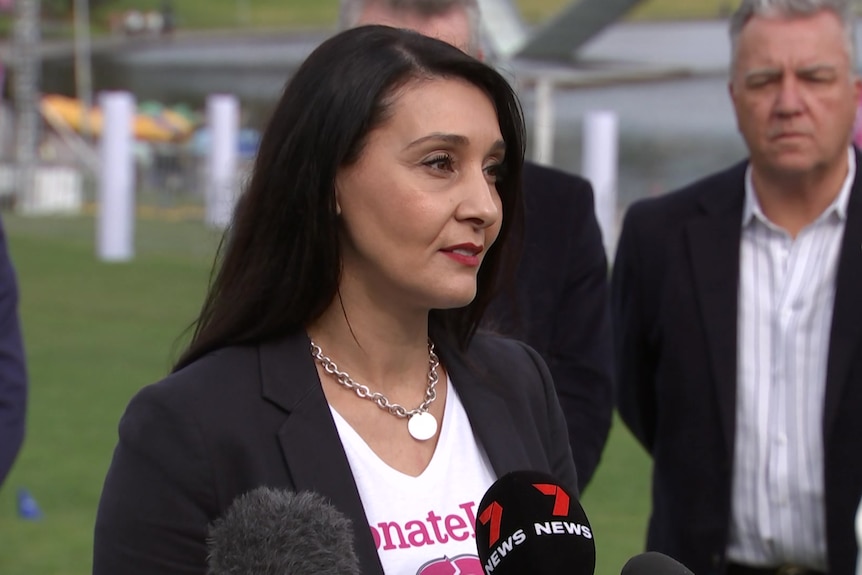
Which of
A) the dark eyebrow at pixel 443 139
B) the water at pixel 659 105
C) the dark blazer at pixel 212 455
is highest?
the water at pixel 659 105

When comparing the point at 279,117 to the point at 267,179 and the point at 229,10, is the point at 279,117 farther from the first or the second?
the point at 229,10

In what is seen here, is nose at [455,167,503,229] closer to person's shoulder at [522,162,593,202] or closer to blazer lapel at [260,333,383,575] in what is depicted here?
blazer lapel at [260,333,383,575]

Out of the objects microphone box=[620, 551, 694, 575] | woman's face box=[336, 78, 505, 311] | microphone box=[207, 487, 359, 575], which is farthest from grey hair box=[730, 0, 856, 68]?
microphone box=[207, 487, 359, 575]

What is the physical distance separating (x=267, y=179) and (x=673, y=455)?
1.81 m

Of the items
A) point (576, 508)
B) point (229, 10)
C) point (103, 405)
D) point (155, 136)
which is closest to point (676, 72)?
point (155, 136)

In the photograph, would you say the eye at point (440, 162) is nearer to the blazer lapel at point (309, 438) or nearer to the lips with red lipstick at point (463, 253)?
the lips with red lipstick at point (463, 253)

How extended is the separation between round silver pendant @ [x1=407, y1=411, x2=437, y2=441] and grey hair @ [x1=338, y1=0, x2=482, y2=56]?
3.72 ft

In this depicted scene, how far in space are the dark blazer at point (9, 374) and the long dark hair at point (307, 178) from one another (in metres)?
1.43

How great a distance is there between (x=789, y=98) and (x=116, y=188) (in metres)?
16.1

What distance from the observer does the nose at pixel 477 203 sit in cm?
220

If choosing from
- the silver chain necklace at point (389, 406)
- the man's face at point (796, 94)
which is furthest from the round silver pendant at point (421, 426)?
the man's face at point (796, 94)

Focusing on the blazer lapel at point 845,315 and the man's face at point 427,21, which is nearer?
the man's face at point 427,21

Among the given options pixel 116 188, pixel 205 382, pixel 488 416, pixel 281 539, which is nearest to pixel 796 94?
pixel 488 416

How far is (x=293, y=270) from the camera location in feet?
7.47
